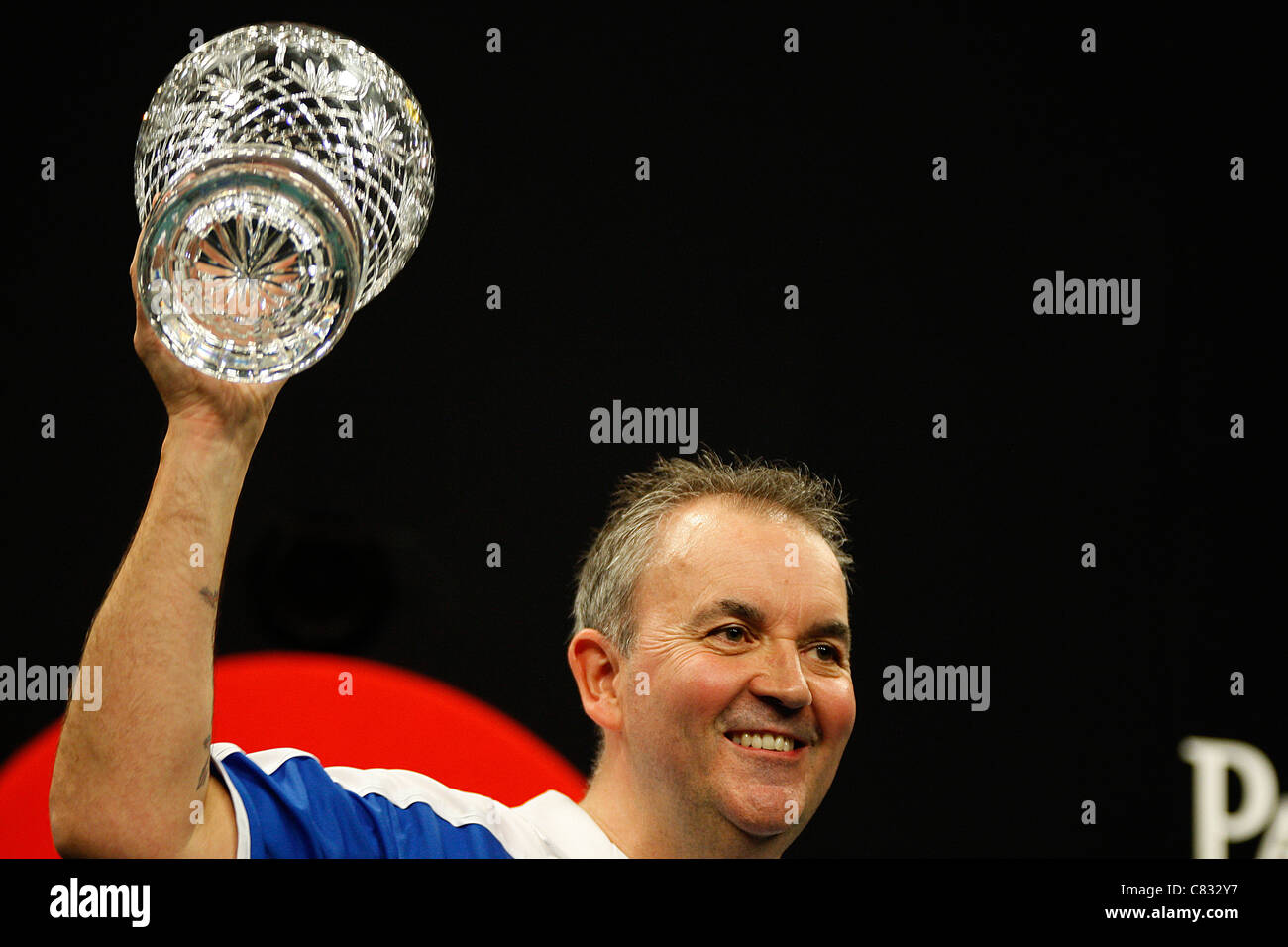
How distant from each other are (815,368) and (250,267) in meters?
1.45

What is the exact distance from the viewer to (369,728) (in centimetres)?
224

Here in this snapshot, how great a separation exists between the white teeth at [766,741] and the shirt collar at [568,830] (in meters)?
0.24

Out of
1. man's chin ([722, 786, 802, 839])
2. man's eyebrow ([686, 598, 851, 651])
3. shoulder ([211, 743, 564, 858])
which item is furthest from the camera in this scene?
man's eyebrow ([686, 598, 851, 651])

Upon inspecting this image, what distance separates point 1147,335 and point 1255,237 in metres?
0.32

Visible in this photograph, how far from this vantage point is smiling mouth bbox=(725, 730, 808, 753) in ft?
5.91

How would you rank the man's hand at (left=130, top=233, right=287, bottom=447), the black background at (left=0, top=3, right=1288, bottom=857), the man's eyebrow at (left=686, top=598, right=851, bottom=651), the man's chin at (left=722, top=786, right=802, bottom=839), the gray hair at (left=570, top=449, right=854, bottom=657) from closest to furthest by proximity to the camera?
the man's hand at (left=130, top=233, right=287, bottom=447)
the man's chin at (left=722, top=786, right=802, bottom=839)
the man's eyebrow at (left=686, top=598, right=851, bottom=651)
the gray hair at (left=570, top=449, right=854, bottom=657)
the black background at (left=0, top=3, right=1288, bottom=857)

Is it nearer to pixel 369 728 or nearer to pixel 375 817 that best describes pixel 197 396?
pixel 375 817

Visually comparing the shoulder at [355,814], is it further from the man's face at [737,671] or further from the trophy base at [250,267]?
the trophy base at [250,267]

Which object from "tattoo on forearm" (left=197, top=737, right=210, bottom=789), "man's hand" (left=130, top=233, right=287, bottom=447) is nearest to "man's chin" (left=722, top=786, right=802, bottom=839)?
"tattoo on forearm" (left=197, top=737, right=210, bottom=789)

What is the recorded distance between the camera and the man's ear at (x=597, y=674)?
6.30 feet

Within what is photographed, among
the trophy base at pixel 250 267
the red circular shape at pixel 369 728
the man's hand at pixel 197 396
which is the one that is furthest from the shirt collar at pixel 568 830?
the trophy base at pixel 250 267

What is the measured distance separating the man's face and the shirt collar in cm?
10

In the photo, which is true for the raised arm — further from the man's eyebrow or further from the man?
the man's eyebrow

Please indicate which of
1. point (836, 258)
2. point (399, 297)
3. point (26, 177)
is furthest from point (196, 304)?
point (836, 258)
